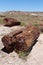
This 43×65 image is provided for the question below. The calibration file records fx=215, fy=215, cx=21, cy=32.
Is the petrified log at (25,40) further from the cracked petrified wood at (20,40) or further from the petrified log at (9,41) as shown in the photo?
the petrified log at (9,41)

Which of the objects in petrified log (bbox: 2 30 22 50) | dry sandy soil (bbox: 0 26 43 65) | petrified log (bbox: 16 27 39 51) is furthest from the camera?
petrified log (bbox: 2 30 22 50)

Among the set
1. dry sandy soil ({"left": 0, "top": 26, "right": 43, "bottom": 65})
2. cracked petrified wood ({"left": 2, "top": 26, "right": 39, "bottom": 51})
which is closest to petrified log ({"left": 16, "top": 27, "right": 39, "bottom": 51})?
cracked petrified wood ({"left": 2, "top": 26, "right": 39, "bottom": 51})

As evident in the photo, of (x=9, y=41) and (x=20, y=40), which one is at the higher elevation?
(x=20, y=40)

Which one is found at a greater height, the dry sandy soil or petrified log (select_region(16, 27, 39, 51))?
petrified log (select_region(16, 27, 39, 51))

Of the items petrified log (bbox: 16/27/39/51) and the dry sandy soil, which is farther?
petrified log (bbox: 16/27/39/51)

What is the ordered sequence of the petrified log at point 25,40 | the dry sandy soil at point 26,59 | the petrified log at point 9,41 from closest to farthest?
1. the dry sandy soil at point 26,59
2. the petrified log at point 25,40
3. the petrified log at point 9,41

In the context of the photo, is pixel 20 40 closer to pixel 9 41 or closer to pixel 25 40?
pixel 25 40

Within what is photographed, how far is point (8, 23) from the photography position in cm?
1942

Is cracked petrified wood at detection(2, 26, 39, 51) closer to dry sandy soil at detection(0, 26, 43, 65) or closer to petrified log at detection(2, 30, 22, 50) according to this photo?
petrified log at detection(2, 30, 22, 50)

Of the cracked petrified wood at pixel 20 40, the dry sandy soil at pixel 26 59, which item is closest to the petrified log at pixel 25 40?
the cracked petrified wood at pixel 20 40

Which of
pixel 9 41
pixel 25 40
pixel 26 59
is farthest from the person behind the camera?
pixel 9 41

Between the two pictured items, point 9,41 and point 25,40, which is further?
point 9,41

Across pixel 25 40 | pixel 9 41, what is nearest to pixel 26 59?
pixel 25 40

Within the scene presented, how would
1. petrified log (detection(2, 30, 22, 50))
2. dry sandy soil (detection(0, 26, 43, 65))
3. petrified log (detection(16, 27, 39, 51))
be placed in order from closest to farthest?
1. dry sandy soil (detection(0, 26, 43, 65))
2. petrified log (detection(16, 27, 39, 51))
3. petrified log (detection(2, 30, 22, 50))
